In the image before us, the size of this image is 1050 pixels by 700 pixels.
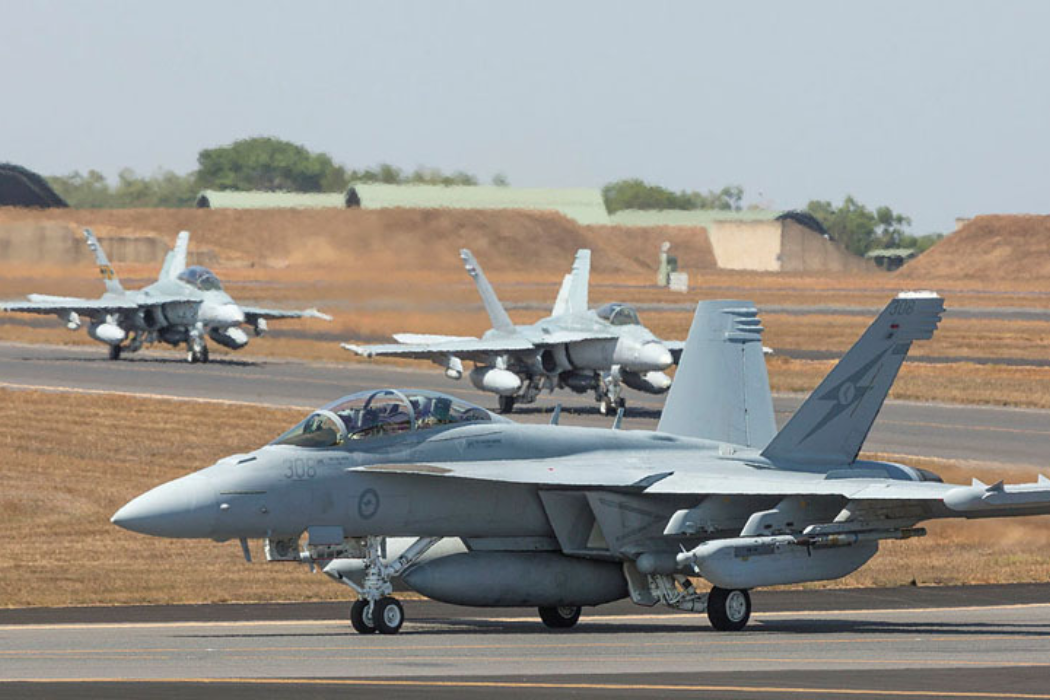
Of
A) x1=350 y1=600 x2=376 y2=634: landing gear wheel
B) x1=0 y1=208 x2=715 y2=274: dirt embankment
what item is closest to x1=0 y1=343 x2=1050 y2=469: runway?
x1=0 y1=208 x2=715 y2=274: dirt embankment

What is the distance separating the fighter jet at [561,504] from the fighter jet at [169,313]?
39.2m

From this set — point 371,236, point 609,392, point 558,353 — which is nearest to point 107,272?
point 371,236

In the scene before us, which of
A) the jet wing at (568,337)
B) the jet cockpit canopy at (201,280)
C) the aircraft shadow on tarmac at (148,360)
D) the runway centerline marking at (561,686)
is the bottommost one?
the aircraft shadow on tarmac at (148,360)

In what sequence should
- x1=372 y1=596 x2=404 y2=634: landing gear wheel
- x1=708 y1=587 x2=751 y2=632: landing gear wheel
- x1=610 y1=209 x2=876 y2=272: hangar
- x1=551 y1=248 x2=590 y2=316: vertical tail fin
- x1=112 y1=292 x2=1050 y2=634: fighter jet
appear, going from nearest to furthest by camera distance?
x1=112 y1=292 x2=1050 y2=634: fighter jet → x1=372 y1=596 x2=404 y2=634: landing gear wheel → x1=708 y1=587 x2=751 y2=632: landing gear wheel → x1=551 y1=248 x2=590 y2=316: vertical tail fin → x1=610 y1=209 x2=876 y2=272: hangar

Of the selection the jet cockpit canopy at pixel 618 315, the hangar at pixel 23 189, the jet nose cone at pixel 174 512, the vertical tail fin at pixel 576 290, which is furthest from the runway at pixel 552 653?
the hangar at pixel 23 189

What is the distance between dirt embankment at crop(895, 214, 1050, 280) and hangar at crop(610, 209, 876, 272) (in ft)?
37.9

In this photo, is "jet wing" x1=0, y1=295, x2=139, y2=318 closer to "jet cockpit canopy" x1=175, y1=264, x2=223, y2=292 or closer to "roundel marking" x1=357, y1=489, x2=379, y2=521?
"jet cockpit canopy" x1=175, y1=264, x2=223, y2=292

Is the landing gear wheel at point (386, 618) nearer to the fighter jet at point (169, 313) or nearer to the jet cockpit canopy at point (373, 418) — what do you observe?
the jet cockpit canopy at point (373, 418)

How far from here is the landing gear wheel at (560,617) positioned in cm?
1988

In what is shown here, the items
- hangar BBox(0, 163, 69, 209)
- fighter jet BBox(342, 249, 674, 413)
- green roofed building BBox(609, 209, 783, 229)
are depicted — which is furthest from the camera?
green roofed building BBox(609, 209, 783, 229)

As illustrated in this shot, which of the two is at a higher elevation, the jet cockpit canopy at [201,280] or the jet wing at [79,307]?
the jet cockpit canopy at [201,280]

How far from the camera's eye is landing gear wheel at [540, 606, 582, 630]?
19.9m

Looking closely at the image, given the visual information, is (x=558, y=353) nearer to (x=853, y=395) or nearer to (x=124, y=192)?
(x=853, y=395)

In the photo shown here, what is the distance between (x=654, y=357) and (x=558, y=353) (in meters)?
3.52
